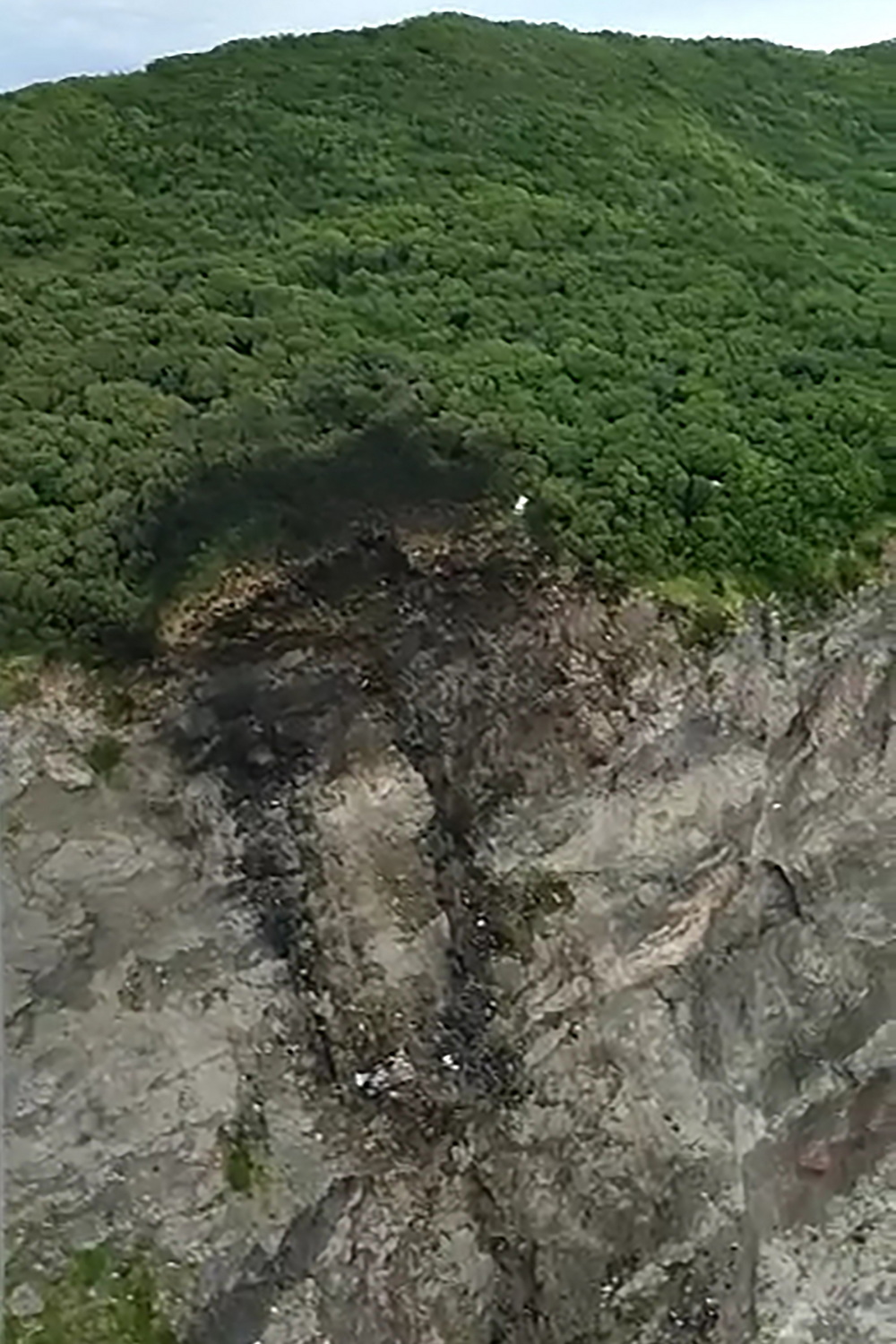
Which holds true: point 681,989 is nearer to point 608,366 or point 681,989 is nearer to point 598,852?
point 598,852

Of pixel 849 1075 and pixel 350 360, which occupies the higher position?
pixel 350 360

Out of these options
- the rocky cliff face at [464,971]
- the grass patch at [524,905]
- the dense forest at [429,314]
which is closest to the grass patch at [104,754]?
the rocky cliff face at [464,971]

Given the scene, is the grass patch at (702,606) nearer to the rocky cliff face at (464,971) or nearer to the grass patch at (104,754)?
the rocky cliff face at (464,971)

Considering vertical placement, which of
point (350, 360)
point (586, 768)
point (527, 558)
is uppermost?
point (350, 360)

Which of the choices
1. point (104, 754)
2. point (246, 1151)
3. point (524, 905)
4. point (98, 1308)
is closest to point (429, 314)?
point (524, 905)

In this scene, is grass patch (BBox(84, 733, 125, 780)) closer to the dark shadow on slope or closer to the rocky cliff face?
the rocky cliff face

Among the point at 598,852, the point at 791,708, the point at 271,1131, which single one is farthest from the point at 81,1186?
the point at 791,708
